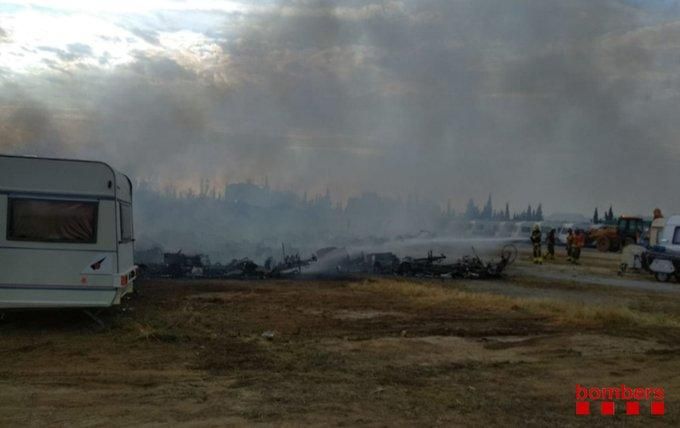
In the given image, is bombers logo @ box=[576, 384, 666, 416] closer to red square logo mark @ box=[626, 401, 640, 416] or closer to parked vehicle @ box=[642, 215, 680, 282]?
red square logo mark @ box=[626, 401, 640, 416]

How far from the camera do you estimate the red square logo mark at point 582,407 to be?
6.36m

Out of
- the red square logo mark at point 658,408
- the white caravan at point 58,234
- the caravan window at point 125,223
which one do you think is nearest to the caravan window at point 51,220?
the white caravan at point 58,234

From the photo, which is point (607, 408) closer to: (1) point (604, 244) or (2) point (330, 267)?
(2) point (330, 267)

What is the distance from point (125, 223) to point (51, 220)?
1.86m

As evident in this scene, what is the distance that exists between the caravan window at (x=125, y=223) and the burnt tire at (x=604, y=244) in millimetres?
36566

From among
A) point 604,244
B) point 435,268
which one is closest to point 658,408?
point 435,268

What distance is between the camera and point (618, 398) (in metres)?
6.91

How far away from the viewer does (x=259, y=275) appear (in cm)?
2041

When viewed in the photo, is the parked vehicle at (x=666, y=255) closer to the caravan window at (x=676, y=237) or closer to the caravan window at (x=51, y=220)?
the caravan window at (x=676, y=237)

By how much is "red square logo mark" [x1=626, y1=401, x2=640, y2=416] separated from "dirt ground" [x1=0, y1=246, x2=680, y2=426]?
0.66ft

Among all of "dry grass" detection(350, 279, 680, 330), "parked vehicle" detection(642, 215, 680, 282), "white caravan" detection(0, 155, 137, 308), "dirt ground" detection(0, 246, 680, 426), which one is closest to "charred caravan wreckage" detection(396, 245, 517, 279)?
"dry grass" detection(350, 279, 680, 330)

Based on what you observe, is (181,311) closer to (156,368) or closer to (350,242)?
(156,368)

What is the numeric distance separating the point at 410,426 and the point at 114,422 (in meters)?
2.69

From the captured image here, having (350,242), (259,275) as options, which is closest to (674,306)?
(259,275)
